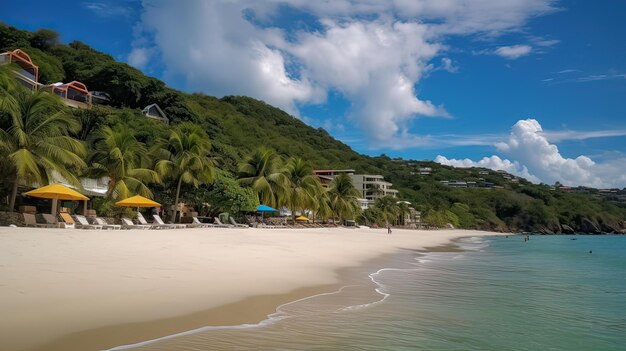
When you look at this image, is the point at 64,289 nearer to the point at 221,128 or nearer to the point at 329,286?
the point at 329,286

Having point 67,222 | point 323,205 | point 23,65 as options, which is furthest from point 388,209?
point 67,222

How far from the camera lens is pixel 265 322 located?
7367 mm

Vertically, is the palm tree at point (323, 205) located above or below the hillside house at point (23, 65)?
below

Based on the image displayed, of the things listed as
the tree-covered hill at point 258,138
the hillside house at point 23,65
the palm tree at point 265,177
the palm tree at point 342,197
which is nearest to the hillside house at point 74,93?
the hillside house at point 23,65


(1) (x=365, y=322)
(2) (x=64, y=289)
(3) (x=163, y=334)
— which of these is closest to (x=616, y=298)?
(1) (x=365, y=322)

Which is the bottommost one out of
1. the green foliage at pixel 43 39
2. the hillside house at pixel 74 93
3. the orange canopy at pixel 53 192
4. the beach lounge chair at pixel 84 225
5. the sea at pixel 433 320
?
the sea at pixel 433 320

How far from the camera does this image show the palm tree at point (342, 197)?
6094 centimetres

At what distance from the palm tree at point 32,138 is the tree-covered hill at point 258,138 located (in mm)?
5217

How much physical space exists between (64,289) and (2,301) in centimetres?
113

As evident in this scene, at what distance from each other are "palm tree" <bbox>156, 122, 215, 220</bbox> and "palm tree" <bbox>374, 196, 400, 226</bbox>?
5550 centimetres

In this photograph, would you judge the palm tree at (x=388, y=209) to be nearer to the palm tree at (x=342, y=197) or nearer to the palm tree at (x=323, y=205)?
the palm tree at (x=342, y=197)

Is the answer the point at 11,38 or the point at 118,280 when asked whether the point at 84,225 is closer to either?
the point at 118,280

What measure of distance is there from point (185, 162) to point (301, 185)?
18.3 meters

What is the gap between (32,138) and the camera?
66.8 feet
